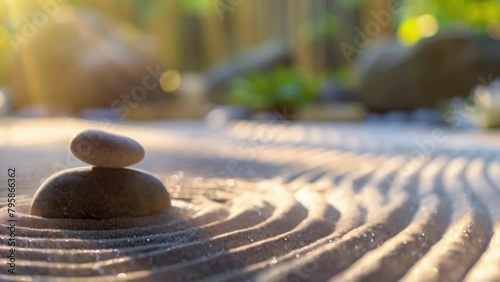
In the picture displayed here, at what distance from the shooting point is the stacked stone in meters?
1.31

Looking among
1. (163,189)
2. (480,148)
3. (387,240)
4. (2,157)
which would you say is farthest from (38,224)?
(480,148)

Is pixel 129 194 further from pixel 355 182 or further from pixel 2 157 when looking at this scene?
pixel 2 157

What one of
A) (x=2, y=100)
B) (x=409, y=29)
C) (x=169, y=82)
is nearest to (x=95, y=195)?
(x=2, y=100)

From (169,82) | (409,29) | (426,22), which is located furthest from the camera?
(409,29)

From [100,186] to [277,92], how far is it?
649cm

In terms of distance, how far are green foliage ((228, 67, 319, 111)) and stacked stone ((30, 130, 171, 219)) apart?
6.21m

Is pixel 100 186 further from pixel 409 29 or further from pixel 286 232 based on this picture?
pixel 409 29

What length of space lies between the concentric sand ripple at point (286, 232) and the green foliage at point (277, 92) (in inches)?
209

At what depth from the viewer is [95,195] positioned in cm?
132

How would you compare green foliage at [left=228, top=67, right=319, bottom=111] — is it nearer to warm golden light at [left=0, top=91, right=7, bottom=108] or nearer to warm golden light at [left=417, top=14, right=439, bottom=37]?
warm golden light at [left=417, top=14, right=439, bottom=37]

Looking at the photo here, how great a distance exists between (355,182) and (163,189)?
850 millimetres

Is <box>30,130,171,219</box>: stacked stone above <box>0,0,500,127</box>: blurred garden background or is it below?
below
